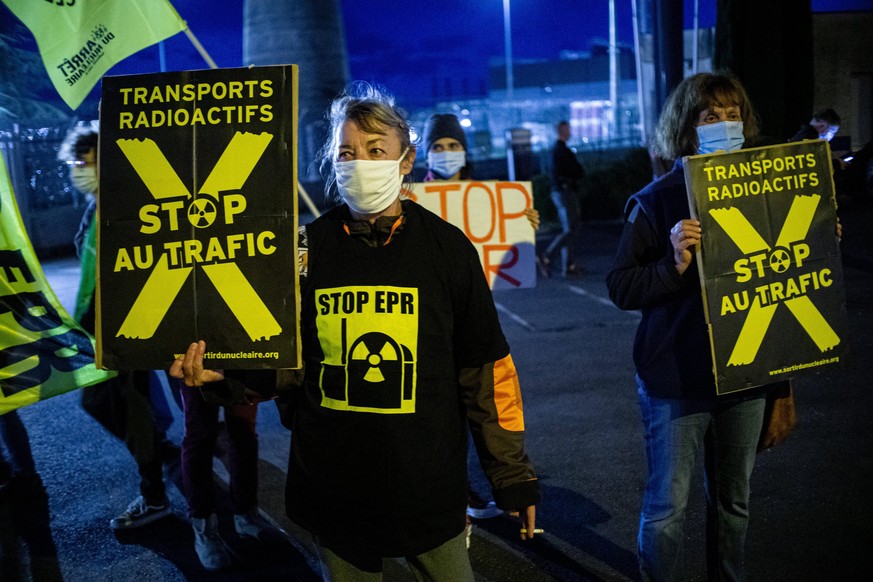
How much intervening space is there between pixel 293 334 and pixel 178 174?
21.6 inches

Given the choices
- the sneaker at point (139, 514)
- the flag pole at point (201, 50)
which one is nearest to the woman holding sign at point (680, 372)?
the flag pole at point (201, 50)

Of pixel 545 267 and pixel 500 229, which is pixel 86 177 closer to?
pixel 500 229

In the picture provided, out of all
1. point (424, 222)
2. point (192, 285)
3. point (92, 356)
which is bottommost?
point (92, 356)

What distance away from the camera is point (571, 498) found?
4.44 meters

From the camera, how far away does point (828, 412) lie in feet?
18.0

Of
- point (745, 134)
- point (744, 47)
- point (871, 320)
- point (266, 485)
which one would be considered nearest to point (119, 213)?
point (745, 134)

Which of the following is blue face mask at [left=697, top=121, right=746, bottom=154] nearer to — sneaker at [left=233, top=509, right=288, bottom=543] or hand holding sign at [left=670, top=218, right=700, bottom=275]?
hand holding sign at [left=670, top=218, right=700, bottom=275]

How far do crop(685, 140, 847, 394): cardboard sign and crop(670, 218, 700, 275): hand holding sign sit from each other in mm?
36

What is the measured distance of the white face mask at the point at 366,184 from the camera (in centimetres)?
234

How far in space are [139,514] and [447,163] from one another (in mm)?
2647

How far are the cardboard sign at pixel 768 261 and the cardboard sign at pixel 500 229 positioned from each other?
2012 millimetres

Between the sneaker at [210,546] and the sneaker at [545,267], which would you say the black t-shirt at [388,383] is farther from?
the sneaker at [545,267]

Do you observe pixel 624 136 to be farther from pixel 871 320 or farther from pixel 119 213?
pixel 119 213

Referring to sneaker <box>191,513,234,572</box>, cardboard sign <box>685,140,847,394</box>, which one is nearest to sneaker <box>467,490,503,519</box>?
sneaker <box>191,513,234,572</box>
